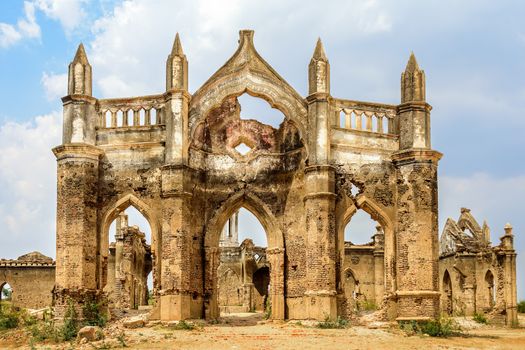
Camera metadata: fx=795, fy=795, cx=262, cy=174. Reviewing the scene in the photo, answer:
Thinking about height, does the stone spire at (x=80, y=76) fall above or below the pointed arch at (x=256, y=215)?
above

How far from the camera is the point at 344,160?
23141 mm

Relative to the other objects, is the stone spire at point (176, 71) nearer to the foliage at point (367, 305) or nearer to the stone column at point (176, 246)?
the stone column at point (176, 246)

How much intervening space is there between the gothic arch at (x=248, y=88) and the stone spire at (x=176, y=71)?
622mm

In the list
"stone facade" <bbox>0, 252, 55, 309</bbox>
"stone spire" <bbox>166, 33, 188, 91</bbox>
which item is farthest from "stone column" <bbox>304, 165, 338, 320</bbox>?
"stone facade" <bbox>0, 252, 55, 309</bbox>

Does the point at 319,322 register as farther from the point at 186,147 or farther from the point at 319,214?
the point at 186,147

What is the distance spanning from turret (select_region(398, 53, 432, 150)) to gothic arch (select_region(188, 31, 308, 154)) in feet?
9.74

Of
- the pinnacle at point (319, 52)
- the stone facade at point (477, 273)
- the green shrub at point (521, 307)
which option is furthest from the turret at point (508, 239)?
the pinnacle at point (319, 52)

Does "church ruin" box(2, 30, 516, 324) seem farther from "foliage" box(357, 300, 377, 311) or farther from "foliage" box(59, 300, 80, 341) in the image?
"foliage" box(357, 300, 377, 311)

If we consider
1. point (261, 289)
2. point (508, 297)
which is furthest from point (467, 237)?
point (261, 289)

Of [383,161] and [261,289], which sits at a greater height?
[383,161]

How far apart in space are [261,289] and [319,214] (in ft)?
55.7

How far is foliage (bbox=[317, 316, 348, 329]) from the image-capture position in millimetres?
21172

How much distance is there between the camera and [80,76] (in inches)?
914

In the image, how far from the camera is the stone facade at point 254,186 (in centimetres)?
2214
